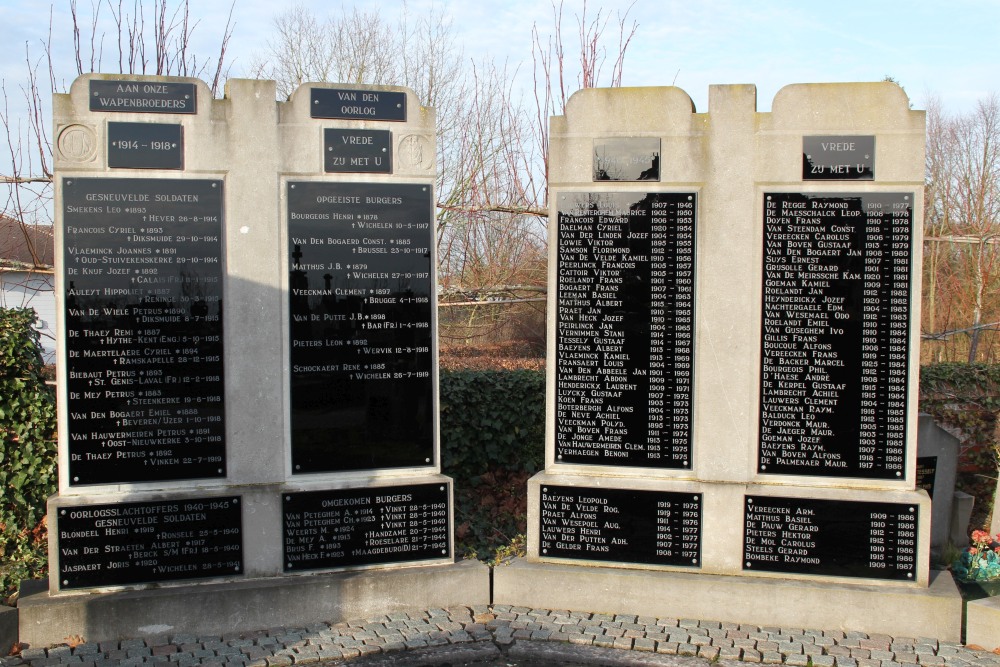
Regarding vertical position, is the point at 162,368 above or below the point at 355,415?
above

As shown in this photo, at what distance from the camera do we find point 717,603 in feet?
18.0

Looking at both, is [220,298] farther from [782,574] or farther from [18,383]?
[782,574]

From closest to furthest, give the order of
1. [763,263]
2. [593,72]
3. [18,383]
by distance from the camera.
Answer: [763,263], [18,383], [593,72]

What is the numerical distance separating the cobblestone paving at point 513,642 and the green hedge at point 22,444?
1854 mm

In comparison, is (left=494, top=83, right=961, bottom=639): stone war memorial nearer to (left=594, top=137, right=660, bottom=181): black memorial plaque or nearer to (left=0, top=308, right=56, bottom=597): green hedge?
(left=594, top=137, right=660, bottom=181): black memorial plaque

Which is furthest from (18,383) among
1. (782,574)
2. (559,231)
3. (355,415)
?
(782,574)

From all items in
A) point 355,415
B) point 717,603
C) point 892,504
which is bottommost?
point 717,603

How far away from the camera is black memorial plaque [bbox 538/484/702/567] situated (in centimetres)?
565

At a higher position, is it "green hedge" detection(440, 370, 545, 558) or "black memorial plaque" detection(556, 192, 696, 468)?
"black memorial plaque" detection(556, 192, 696, 468)

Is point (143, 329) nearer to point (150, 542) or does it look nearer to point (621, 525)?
point (150, 542)

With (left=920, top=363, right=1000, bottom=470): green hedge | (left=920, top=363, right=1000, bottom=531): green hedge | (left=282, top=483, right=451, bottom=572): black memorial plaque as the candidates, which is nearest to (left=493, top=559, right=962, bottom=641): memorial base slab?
(left=282, top=483, right=451, bottom=572): black memorial plaque

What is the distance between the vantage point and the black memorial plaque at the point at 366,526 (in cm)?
551

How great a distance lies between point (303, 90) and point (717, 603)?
4.55 metres

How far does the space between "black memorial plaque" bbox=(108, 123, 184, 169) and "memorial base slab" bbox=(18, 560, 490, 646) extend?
9.24 ft
